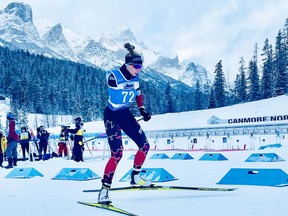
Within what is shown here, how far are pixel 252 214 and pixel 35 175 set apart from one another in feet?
23.8

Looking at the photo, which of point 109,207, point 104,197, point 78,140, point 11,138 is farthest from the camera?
point 78,140

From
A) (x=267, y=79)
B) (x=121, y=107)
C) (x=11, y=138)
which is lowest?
(x=11, y=138)

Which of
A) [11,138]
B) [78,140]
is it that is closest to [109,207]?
[11,138]

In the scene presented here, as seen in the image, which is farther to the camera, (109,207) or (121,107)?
(121,107)

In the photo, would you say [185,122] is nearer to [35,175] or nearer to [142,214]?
[35,175]

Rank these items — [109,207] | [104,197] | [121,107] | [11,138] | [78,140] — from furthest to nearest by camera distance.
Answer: [78,140] → [11,138] → [121,107] → [104,197] → [109,207]

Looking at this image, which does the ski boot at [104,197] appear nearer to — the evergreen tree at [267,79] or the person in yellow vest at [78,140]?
the person in yellow vest at [78,140]

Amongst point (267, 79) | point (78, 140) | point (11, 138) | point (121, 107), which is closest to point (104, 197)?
point (121, 107)

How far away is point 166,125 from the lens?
47750 millimetres

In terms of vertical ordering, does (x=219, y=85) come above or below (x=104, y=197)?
above

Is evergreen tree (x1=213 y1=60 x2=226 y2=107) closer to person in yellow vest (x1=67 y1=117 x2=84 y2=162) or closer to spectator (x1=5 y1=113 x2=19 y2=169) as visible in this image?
person in yellow vest (x1=67 y1=117 x2=84 y2=162)

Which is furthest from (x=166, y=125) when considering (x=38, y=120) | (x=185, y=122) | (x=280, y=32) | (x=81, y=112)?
(x=38, y=120)

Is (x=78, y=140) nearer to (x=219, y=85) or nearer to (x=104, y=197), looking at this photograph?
(x=104, y=197)

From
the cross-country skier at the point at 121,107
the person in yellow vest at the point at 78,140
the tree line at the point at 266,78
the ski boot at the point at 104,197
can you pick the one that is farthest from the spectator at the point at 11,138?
the tree line at the point at 266,78
